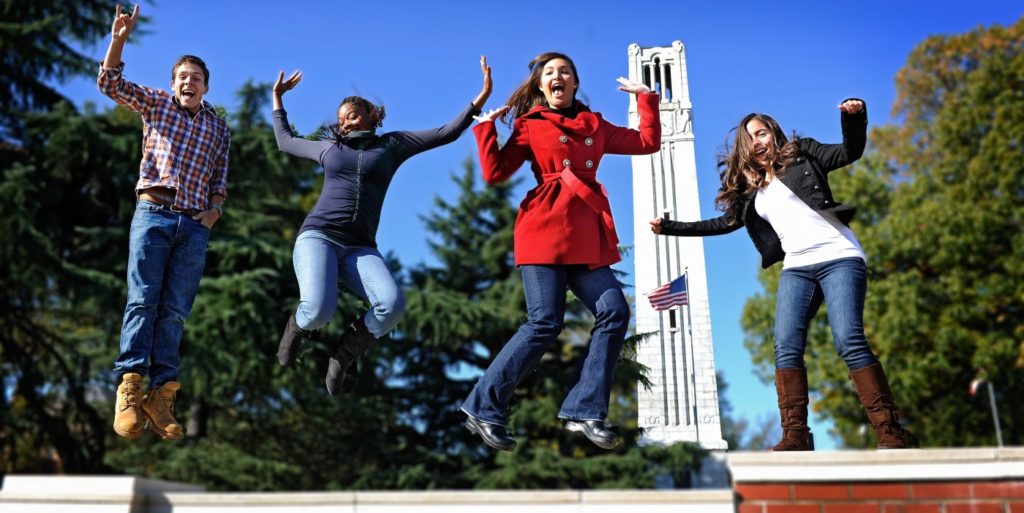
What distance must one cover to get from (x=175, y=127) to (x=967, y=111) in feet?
67.0

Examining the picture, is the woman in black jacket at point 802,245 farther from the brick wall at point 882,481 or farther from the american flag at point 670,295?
the american flag at point 670,295

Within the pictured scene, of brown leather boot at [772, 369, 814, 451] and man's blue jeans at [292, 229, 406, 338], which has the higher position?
man's blue jeans at [292, 229, 406, 338]

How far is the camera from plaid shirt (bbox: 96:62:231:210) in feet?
16.9

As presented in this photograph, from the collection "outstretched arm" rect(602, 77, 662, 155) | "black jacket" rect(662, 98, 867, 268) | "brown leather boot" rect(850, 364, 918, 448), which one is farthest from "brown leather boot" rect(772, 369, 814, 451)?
"outstretched arm" rect(602, 77, 662, 155)

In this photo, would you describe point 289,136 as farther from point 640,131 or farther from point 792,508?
point 792,508

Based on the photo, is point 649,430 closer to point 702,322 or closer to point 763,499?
point 702,322

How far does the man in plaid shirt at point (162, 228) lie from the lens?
16.4ft

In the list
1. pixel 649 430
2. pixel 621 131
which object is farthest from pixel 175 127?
pixel 649 430

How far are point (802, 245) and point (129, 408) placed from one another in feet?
13.2

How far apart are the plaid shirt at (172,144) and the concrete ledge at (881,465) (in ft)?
11.8

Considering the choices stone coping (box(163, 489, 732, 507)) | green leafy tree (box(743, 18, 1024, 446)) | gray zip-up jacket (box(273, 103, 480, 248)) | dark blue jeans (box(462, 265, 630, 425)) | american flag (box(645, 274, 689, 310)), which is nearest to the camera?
stone coping (box(163, 489, 732, 507))

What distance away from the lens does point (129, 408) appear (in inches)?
193

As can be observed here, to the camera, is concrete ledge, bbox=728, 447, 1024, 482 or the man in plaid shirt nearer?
concrete ledge, bbox=728, 447, 1024, 482

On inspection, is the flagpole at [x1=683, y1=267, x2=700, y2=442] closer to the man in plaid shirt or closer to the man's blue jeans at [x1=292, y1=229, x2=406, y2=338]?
the man's blue jeans at [x1=292, y1=229, x2=406, y2=338]
